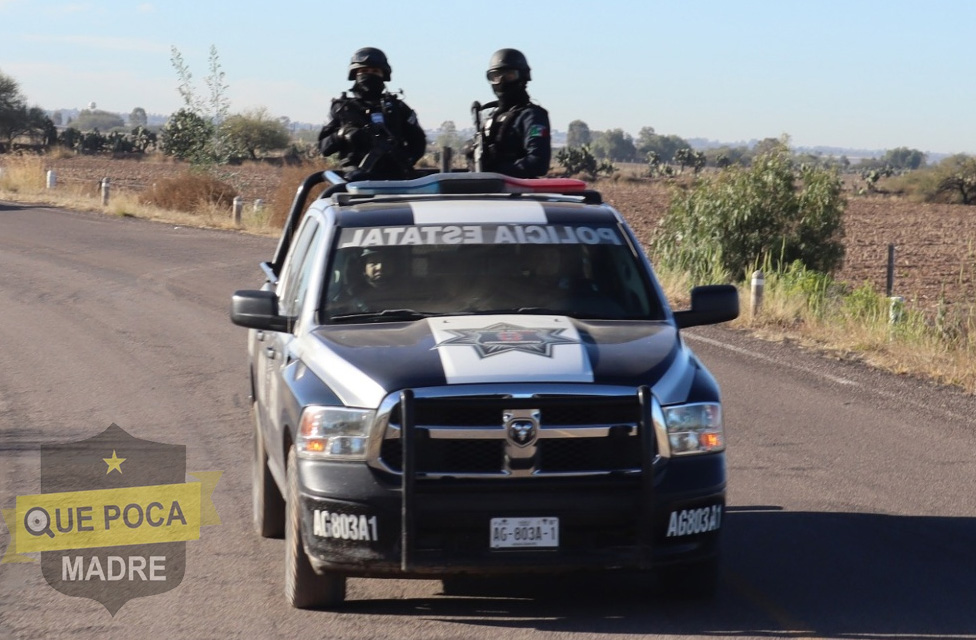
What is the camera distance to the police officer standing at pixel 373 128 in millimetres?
9812

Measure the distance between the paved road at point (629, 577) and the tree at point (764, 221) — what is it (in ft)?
23.5

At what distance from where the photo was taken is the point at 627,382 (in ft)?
17.5

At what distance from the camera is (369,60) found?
10.1m

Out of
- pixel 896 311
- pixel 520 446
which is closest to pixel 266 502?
pixel 520 446

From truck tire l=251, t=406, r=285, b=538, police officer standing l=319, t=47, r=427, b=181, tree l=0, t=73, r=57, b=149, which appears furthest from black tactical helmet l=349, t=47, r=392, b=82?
tree l=0, t=73, r=57, b=149

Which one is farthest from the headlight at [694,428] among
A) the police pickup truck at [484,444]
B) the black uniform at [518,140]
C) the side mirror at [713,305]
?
the black uniform at [518,140]

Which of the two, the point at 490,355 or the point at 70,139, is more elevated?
the point at 70,139

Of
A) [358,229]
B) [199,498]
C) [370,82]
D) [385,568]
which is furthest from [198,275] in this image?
[385,568]

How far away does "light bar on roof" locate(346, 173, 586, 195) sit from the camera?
702 cm

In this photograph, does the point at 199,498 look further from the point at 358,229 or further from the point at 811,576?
the point at 811,576

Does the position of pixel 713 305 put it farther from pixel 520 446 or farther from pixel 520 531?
pixel 520 531

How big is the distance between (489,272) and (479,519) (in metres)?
1.65

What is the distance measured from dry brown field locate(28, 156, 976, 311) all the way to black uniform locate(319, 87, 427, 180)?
21.6ft

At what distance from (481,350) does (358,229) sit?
1.29 metres
